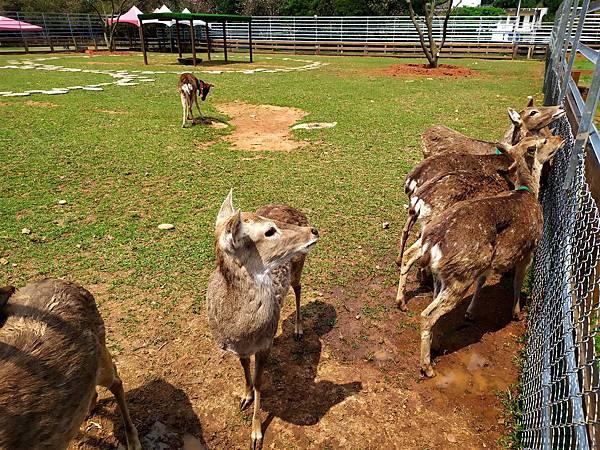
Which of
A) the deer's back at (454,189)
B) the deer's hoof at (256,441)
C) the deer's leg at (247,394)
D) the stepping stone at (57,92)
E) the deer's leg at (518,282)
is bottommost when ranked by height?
the deer's hoof at (256,441)

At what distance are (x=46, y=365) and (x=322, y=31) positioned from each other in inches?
1512

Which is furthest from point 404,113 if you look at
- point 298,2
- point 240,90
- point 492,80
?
point 298,2

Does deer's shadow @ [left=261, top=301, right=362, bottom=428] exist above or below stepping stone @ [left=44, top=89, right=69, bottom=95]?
below

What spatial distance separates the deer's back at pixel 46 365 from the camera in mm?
2275

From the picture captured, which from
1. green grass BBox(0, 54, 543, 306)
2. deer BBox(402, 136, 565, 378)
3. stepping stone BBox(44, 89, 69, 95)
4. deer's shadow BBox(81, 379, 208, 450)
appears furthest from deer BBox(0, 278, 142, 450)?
stepping stone BBox(44, 89, 69, 95)

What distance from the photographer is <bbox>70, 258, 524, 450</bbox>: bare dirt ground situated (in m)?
3.34

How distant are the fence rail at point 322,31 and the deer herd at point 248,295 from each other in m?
30.2

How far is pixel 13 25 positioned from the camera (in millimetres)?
35031

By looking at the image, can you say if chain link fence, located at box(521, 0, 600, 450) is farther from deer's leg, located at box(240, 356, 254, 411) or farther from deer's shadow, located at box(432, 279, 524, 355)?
deer's leg, located at box(240, 356, 254, 411)

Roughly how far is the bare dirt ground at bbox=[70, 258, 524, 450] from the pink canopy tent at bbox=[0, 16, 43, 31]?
4011 centimetres

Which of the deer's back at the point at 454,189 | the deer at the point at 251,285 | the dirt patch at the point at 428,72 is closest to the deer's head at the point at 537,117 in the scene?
the deer's back at the point at 454,189

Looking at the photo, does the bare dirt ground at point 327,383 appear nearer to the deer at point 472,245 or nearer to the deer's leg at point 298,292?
the deer's leg at point 298,292

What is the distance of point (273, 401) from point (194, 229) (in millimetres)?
3247

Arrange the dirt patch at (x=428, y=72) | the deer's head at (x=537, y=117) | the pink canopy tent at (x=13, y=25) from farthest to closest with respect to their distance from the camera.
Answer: the pink canopy tent at (x=13, y=25), the dirt patch at (x=428, y=72), the deer's head at (x=537, y=117)
